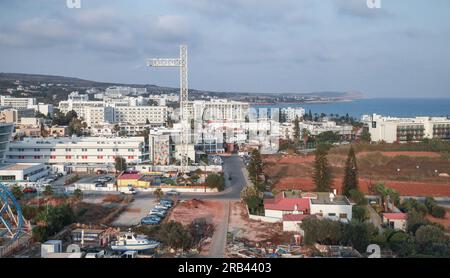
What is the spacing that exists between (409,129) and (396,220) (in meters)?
9.55

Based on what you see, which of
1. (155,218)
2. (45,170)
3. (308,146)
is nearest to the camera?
(155,218)

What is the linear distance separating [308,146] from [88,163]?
242 inches

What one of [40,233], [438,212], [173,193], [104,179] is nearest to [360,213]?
[438,212]

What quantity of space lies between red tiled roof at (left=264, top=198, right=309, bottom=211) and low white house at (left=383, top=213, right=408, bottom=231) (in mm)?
846

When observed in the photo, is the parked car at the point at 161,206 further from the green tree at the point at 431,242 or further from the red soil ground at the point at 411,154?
the red soil ground at the point at 411,154

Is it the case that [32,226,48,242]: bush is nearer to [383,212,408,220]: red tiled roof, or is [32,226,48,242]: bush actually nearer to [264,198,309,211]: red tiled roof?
[264,198,309,211]: red tiled roof

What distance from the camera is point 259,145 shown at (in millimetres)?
13484

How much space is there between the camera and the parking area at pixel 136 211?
5242 millimetres

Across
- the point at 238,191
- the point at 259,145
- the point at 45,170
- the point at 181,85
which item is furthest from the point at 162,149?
the point at 259,145

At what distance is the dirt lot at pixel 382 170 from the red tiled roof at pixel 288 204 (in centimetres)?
178

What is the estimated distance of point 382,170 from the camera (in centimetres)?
920

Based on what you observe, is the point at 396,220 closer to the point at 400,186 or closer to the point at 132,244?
the point at 132,244

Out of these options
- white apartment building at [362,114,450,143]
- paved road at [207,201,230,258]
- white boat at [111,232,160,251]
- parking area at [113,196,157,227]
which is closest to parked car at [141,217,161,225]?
parking area at [113,196,157,227]
